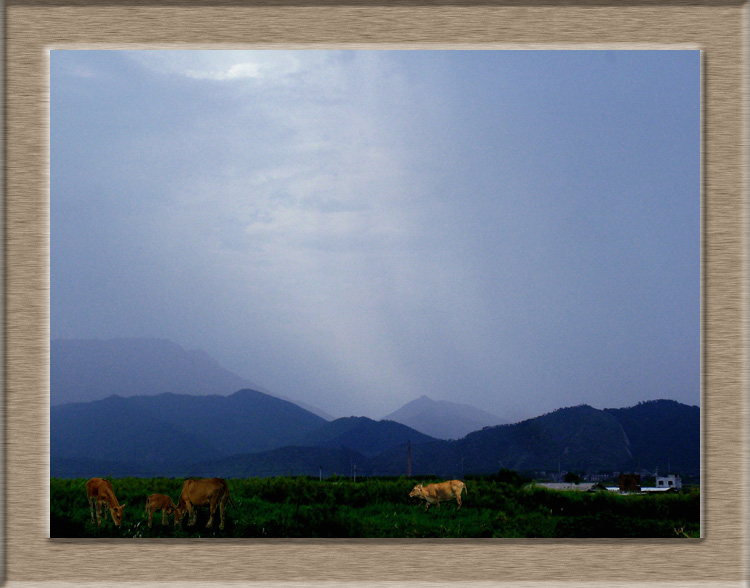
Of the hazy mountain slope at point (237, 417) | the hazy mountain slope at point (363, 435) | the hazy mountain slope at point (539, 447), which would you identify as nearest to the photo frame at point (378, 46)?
the hazy mountain slope at point (539, 447)

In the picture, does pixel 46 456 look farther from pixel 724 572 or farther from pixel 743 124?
pixel 743 124

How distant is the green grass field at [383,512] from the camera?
3445mm

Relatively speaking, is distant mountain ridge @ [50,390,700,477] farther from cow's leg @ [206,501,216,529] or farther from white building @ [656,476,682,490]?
cow's leg @ [206,501,216,529]

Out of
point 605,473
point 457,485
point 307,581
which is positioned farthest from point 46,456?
point 605,473

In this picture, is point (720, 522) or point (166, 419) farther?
point (166, 419)

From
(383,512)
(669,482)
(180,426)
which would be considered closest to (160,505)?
(383,512)

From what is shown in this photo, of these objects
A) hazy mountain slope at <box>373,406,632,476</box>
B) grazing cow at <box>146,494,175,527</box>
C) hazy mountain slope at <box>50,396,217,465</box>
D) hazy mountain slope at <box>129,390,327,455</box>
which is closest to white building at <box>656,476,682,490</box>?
hazy mountain slope at <box>373,406,632,476</box>

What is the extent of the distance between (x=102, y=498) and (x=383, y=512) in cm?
157

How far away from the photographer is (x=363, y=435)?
464 centimetres

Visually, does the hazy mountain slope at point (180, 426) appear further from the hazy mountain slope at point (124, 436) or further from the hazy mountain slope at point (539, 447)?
the hazy mountain slope at point (539, 447)

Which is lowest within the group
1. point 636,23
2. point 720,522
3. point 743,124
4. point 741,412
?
point 720,522

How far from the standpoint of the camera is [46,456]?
3.20m

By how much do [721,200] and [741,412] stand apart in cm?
107

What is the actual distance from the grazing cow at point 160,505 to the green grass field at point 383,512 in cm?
4
